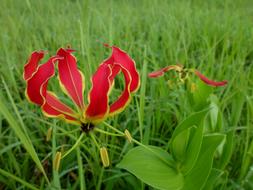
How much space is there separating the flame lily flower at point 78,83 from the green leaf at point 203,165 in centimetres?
19

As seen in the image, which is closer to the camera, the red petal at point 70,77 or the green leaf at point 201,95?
the red petal at point 70,77

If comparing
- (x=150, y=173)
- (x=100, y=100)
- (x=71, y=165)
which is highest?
(x=100, y=100)

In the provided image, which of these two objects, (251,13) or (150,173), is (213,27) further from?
(150,173)

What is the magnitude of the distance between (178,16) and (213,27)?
0.38 m

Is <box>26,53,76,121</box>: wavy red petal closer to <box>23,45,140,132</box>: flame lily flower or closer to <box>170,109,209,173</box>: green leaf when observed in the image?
<box>23,45,140,132</box>: flame lily flower

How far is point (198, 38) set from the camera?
1.90m

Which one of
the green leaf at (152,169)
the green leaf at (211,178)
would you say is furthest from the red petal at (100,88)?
the green leaf at (211,178)

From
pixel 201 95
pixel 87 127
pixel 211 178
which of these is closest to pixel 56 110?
pixel 87 127

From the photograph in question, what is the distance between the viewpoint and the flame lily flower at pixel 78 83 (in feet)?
1.69

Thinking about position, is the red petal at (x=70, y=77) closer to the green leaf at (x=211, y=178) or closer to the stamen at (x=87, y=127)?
the stamen at (x=87, y=127)

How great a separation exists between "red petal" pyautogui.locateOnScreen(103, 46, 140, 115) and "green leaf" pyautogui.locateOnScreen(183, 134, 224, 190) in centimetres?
19

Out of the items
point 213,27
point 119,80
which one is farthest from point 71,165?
point 213,27

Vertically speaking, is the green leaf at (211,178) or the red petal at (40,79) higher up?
the red petal at (40,79)

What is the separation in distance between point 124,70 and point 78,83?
3.8 inches
